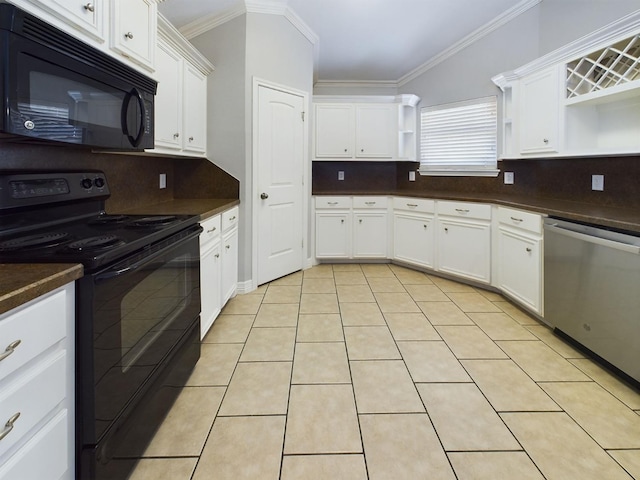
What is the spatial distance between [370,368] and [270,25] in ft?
10.4

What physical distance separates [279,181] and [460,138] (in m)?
2.22

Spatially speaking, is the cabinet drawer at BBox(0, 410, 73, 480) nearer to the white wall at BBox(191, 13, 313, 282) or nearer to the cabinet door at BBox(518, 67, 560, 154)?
the white wall at BBox(191, 13, 313, 282)

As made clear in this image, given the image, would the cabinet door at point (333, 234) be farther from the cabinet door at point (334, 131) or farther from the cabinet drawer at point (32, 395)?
the cabinet drawer at point (32, 395)

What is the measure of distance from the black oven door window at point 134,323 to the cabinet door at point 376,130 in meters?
3.58

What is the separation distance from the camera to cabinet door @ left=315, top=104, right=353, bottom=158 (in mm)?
5055

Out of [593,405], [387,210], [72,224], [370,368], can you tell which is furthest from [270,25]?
[593,405]

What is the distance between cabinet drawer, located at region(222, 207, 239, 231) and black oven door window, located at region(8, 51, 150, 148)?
1110 mm

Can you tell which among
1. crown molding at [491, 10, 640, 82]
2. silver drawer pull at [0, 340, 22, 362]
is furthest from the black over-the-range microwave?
crown molding at [491, 10, 640, 82]

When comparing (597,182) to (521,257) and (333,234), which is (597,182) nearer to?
(521,257)

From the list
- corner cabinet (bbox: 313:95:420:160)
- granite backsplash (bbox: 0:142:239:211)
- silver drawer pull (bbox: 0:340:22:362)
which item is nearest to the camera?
silver drawer pull (bbox: 0:340:22:362)

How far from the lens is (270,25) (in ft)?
12.1

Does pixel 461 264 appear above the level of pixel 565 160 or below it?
below

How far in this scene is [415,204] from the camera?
450cm

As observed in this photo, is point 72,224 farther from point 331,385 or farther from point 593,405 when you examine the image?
point 593,405
